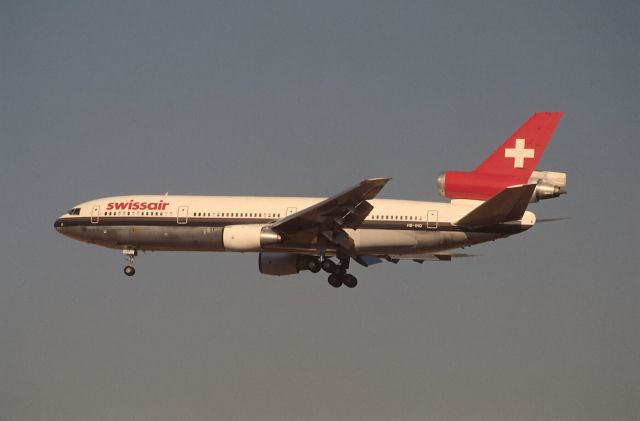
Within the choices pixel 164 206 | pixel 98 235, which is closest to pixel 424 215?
pixel 164 206

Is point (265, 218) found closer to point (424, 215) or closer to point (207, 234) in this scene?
point (207, 234)

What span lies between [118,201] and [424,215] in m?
14.9

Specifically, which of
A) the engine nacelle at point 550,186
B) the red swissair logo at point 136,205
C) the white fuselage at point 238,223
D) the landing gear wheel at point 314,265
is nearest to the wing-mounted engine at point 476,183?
the engine nacelle at point 550,186

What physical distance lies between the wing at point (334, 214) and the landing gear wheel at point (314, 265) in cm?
371

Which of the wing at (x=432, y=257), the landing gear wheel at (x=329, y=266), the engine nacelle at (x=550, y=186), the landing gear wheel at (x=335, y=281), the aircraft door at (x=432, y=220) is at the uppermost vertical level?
the engine nacelle at (x=550, y=186)

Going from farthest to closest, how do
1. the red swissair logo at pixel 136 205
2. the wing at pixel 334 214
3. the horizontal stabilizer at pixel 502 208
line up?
A: 1. the red swissair logo at pixel 136 205
2. the wing at pixel 334 214
3. the horizontal stabilizer at pixel 502 208

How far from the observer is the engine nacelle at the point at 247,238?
4241 cm

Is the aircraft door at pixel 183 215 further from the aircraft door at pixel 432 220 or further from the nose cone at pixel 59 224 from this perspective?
the aircraft door at pixel 432 220

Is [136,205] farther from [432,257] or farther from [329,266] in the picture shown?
[432,257]

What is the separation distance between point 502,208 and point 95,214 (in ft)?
64.1

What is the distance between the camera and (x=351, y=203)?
41.6 meters

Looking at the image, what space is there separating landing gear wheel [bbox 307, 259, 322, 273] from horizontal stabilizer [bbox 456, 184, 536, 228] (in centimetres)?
782

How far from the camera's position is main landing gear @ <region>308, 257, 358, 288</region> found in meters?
46.1

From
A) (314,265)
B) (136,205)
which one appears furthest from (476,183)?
(136,205)
